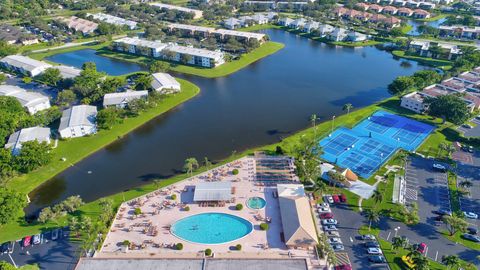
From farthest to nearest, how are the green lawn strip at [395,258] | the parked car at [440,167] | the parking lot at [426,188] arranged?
the parked car at [440,167], the parking lot at [426,188], the green lawn strip at [395,258]

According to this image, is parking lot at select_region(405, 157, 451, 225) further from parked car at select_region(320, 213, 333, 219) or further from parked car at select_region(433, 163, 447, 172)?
parked car at select_region(320, 213, 333, 219)

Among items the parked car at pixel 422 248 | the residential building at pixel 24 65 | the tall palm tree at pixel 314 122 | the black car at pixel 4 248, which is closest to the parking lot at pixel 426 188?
the parked car at pixel 422 248

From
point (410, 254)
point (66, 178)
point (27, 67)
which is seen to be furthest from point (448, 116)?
point (27, 67)

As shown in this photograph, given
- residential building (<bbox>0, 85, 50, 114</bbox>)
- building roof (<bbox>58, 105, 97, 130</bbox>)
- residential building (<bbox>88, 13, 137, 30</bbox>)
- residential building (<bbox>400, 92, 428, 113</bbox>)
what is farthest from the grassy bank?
residential building (<bbox>0, 85, 50, 114</bbox>)

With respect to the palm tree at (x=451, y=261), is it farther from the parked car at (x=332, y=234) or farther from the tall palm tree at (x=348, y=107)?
the tall palm tree at (x=348, y=107)

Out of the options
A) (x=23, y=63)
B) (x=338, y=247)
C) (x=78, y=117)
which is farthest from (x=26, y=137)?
(x=338, y=247)
